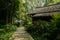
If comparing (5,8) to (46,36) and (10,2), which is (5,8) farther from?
(46,36)

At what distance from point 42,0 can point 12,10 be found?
3784 cm

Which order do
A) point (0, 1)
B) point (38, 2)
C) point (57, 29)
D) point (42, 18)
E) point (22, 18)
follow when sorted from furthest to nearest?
point (38, 2)
point (22, 18)
point (0, 1)
point (42, 18)
point (57, 29)

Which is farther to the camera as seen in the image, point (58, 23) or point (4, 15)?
point (4, 15)

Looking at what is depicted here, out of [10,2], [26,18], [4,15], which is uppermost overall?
[10,2]

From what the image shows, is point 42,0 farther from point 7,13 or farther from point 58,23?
point 58,23

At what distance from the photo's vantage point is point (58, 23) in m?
15.3

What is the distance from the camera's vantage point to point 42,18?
82.2 feet

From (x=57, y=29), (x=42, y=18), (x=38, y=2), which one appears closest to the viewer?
(x=57, y=29)

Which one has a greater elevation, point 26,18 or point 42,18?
point 42,18

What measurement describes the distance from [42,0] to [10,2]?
127 ft

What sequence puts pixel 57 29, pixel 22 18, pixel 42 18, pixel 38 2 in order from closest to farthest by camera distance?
pixel 57 29
pixel 42 18
pixel 22 18
pixel 38 2

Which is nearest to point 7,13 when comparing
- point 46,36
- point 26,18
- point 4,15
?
point 4,15

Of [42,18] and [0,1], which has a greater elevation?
[0,1]

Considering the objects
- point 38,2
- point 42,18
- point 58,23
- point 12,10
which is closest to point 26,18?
point 12,10
